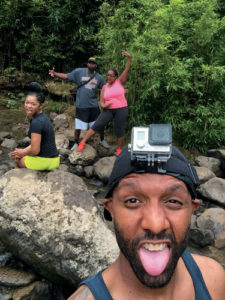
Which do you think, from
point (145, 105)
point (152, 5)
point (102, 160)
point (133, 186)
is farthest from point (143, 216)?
point (152, 5)

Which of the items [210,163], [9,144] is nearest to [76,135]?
[9,144]

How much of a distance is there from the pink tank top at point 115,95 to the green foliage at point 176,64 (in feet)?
3.86

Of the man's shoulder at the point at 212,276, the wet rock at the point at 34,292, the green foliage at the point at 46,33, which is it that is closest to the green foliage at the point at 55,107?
the green foliage at the point at 46,33

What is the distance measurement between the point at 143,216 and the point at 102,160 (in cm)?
552

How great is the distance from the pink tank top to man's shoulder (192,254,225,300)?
5032 millimetres

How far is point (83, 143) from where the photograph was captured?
22.7 feet

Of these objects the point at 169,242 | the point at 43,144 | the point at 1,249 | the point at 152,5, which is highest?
the point at 152,5

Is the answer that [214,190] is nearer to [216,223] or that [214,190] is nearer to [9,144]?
[216,223]

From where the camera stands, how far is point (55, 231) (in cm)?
355

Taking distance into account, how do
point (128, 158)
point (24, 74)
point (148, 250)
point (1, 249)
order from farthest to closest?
point (24, 74) → point (1, 249) → point (128, 158) → point (148, 250)

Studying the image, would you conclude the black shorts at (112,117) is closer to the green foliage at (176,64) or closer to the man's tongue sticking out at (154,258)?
the green foliage at (176,64)

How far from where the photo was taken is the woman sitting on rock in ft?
13.2

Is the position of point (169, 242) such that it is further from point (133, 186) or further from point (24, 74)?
point (24, 74)

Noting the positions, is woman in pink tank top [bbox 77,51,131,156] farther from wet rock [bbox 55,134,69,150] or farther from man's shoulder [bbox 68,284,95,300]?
man's shoulder [bbox 68,284,95,300]
